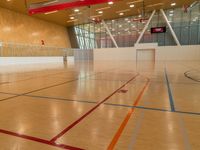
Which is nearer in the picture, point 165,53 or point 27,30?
point 27,30

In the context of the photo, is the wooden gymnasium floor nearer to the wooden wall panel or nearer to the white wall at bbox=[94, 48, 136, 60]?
the wooden wall panel

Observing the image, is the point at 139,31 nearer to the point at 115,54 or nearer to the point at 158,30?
the point at 158,30

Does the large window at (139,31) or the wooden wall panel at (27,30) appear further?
the large window at (139,31)

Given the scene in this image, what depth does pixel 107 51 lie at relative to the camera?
23.0 metres

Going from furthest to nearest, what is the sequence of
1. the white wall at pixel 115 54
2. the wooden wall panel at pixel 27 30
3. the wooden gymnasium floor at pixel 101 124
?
the white wall at pixel 115 54 → the wooden wall panel at pixel 27 30 → the wooden gymnasium floor at pixel 101 124

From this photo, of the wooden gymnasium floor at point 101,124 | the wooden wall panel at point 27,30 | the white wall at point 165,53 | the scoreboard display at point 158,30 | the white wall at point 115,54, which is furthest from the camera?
the white wall at point 115,54

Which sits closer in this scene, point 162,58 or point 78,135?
point 78,135

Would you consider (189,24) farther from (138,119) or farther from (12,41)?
(138,119)

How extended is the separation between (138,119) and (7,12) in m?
18.2

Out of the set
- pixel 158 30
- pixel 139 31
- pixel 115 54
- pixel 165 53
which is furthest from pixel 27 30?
pixel 165 53

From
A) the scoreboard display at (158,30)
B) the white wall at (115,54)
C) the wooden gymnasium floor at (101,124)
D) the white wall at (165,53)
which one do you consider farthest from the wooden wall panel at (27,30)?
the wooden gymnasium floor at (101,124)

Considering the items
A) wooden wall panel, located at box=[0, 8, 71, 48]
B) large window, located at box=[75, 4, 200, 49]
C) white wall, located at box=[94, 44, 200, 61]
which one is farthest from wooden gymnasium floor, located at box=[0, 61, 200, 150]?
white wall, located at box=[94, 44, 200, 61]

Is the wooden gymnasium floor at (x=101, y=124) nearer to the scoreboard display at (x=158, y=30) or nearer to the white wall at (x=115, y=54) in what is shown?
the scoreboard display at (x=158, y=30)

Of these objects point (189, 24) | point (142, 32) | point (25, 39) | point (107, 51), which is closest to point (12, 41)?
point (25, 39)
